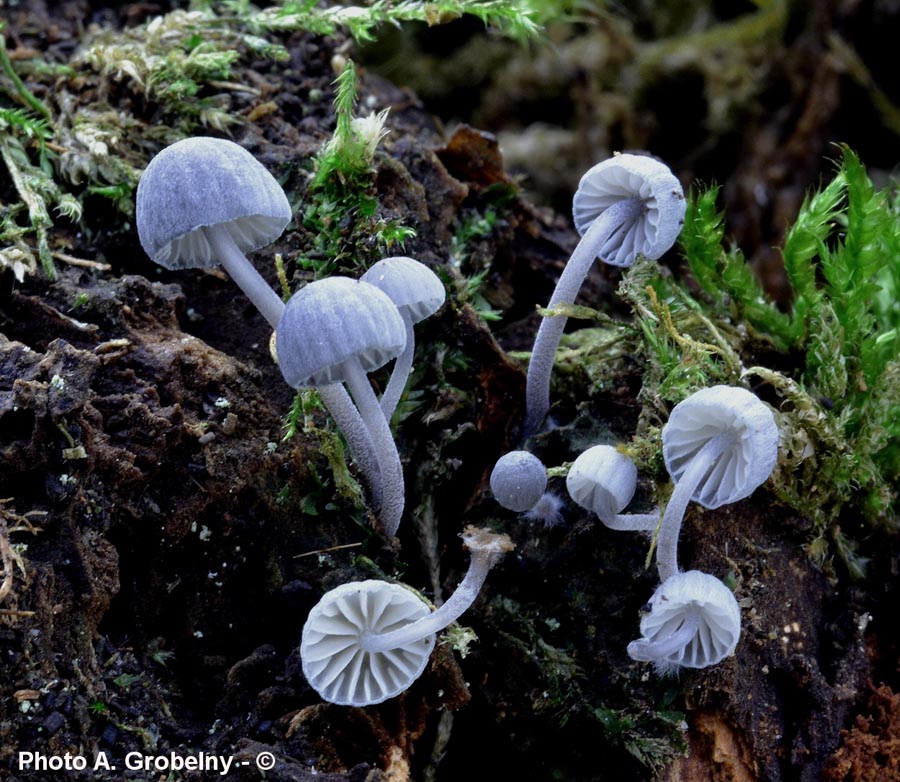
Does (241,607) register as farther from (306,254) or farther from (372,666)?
(306,254)

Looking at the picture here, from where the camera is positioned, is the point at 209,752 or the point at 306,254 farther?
the point at 306,254

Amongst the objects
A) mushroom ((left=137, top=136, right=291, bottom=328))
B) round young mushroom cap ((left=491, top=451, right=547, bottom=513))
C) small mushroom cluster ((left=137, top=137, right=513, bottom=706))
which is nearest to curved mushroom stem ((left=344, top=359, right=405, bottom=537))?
small mushroom cluster ((left=137, top=137, right=513, bottom=706))

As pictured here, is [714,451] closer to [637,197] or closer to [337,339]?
[637,197]

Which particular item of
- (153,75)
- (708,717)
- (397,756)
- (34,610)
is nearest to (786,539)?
(708,717)

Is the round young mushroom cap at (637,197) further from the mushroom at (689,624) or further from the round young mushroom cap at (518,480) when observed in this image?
the mushroom at (689,624)

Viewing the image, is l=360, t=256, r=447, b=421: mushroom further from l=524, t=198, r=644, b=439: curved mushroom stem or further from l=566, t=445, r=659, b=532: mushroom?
l=566, t=445, r=659, b=532: mushroom
